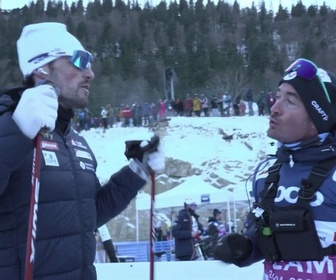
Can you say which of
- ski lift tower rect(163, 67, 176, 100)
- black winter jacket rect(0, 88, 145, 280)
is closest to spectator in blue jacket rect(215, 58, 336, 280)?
black winter jacket rect(0, 88, 145, 280)

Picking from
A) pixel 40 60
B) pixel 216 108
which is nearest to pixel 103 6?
pixel 216 108

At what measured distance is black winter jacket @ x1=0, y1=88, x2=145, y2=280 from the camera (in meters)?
2.38

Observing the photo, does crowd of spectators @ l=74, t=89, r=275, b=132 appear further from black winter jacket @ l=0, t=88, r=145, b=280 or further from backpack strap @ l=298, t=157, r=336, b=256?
backpack strap @ l=298, t=157, r=336, b=256

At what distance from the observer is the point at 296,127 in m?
2.63

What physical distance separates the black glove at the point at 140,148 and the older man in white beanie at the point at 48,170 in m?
0.26

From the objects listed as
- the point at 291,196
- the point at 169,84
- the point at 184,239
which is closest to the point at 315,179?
the point at 291,196

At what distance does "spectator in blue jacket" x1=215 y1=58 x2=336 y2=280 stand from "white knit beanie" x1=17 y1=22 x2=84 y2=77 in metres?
0.94

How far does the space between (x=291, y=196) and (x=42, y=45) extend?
48.3 inches

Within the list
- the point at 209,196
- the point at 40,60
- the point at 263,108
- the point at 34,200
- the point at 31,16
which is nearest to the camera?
the point at 34,200

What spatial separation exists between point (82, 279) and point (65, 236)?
205 mm

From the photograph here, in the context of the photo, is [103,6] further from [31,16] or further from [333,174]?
[333,174]

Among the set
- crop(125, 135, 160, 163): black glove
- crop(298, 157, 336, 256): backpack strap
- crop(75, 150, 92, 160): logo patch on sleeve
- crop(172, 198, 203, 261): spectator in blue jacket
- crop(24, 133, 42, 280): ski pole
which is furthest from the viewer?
crop(172, 198, 203, 261): spectator in blue jacket

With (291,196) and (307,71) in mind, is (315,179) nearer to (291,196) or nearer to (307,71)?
(291,196)

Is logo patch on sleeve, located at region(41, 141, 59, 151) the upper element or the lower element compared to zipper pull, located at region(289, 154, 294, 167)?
upper
